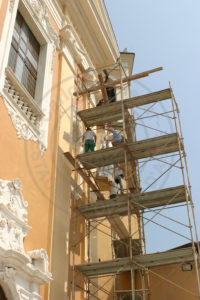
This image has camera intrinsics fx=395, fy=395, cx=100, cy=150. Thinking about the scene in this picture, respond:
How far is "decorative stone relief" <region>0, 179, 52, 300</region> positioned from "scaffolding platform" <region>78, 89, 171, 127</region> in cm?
478

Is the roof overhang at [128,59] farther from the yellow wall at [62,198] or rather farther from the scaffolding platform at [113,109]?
the scaffolding platform at [113,109]

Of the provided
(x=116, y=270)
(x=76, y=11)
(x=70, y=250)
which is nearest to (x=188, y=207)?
(x=116, y=270)

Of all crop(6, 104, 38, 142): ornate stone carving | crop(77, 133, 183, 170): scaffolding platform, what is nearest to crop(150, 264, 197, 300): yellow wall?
crop(77, 133, 183, 170): scaffolding platform

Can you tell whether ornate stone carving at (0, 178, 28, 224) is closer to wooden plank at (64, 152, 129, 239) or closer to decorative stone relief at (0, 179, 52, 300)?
decorative stone relief at (0, 179, 52, 300)

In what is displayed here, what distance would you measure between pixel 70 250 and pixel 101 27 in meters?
9.17

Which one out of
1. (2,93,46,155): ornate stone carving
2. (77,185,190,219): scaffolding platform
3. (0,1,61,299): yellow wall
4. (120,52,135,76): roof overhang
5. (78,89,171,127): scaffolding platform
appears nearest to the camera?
(0,1,61,299): yellow wall

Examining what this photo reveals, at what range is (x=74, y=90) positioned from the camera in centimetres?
1294

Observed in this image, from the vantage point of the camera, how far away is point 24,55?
10.5m

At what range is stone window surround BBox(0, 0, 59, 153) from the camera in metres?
8.52

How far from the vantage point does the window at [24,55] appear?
9844mm

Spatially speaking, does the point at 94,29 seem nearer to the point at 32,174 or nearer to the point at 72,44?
the point at 72,44

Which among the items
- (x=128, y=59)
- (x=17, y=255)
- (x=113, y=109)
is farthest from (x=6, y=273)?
(x=128, y=59)

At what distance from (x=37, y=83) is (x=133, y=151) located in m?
3.19

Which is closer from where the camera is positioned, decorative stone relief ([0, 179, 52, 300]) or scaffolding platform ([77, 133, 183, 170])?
decorative stone relief ([0, 179, 52, 300])
